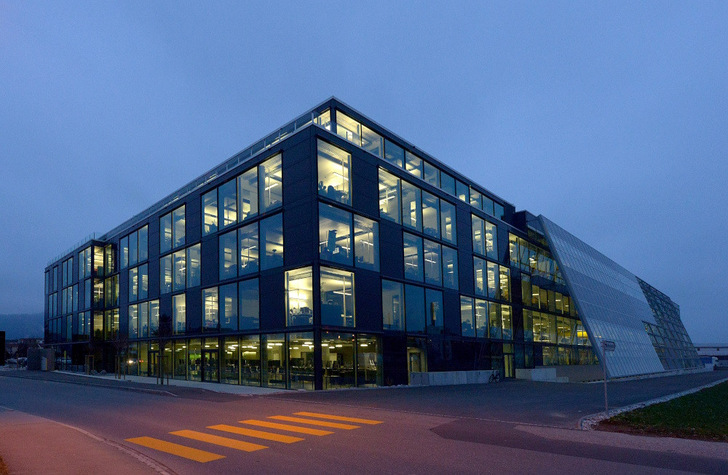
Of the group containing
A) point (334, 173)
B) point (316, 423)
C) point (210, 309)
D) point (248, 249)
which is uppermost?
point (334, 173)

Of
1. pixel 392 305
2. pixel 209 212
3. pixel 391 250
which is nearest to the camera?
pixel 392 305

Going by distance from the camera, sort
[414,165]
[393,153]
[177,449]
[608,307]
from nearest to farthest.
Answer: [177,449], [393,153], [414,165], [608,307]

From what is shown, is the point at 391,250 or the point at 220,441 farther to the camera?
the point at 391,250

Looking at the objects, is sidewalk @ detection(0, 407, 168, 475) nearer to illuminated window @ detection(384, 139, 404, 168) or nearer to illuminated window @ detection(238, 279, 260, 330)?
illuminated window @ detection(238, 279, 260, 330)

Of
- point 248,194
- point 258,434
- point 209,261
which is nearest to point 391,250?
point 248,194

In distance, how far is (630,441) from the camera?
39.4 ft

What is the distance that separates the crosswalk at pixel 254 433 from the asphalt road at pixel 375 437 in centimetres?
3

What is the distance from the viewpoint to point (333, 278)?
29.5m

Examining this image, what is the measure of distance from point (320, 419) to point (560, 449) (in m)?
7.44

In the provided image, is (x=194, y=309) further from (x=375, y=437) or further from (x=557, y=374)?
(x=557, y=374)

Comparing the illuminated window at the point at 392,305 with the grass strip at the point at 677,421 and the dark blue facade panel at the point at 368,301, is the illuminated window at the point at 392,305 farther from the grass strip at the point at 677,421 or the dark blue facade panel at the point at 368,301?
the grass strip at the point at 677,421

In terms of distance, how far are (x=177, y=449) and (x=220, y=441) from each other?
111 centimetres

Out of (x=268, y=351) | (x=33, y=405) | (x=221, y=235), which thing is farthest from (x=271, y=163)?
(x=33, y=405)

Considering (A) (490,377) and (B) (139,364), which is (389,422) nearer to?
(A) (490,377)
